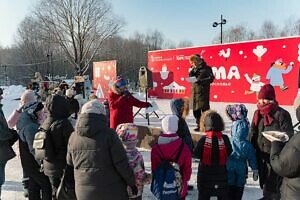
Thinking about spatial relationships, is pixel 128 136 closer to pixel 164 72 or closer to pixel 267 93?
pixel 267 93

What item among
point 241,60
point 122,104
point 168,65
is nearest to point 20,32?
point 168,65

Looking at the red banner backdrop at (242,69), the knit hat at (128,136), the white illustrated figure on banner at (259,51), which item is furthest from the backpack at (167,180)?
the white illustrated figure on banner at (259,51)

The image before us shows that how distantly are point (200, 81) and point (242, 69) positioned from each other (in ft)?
22.0

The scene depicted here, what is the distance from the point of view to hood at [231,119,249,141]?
3875mm

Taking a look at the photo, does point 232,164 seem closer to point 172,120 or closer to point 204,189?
point 204,189

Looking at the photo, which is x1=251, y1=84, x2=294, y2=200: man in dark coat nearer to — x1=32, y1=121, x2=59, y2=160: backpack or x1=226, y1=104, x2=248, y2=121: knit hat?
x1=226, y1=104, x2=248, y2=121: knit hat

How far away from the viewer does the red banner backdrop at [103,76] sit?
1243 cm

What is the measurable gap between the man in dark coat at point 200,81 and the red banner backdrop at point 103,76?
5080mm

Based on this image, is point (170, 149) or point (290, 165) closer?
point (290, 165)

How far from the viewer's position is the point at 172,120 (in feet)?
11.6

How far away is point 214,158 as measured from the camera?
3.71m

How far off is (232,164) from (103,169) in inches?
63.0

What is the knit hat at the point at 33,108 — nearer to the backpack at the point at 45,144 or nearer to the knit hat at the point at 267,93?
the backpack at the point at 45,144

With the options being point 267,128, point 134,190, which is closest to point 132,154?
point 134,190
